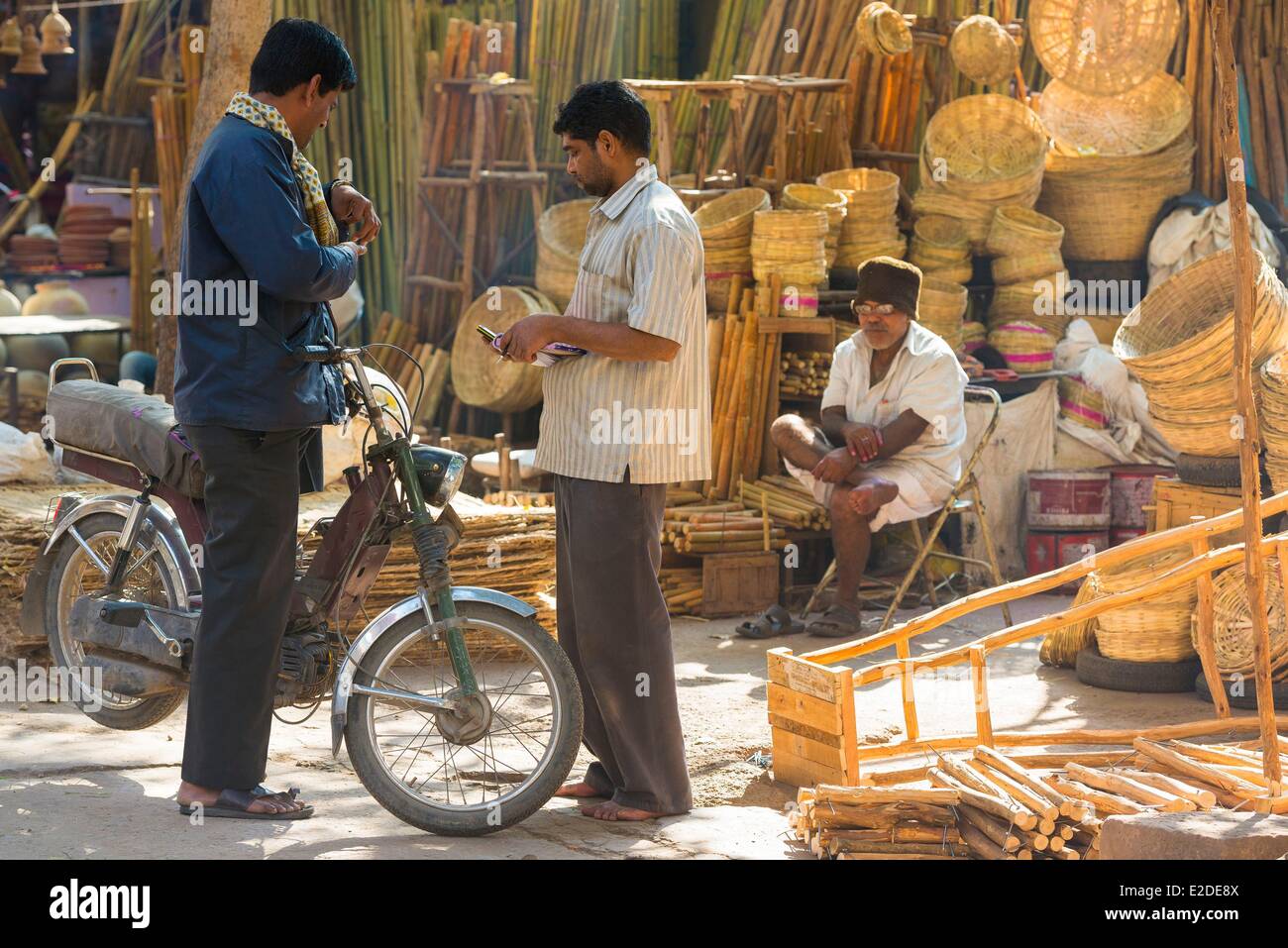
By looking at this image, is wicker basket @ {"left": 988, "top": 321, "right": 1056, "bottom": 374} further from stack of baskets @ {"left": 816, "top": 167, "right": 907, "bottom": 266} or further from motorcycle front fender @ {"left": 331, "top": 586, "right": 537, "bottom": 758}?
motorcycle front fender @ {"left": 331, "top": 586, "right": 537, "bottom": 758}

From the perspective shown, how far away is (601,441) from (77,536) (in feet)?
6.14

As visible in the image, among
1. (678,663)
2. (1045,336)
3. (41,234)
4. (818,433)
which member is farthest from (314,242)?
(41,234)

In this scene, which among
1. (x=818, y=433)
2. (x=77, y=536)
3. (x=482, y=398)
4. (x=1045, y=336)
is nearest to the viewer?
(x=77, y=536)

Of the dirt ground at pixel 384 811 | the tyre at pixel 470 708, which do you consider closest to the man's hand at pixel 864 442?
the dirt ground at pixel 384 811

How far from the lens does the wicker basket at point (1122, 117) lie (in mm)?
9945

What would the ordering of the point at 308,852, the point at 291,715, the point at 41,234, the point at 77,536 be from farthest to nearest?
the point at 41,234 → the point at 291,715 → the point at 77,536 → the point at 308,852

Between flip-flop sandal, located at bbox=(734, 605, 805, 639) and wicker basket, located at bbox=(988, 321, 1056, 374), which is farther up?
wicker basket, located at bbox=(988, 321, 1056, 374)

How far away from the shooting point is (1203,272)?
673cm

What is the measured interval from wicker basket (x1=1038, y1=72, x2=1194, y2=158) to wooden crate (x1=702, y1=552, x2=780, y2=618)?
3.89 m

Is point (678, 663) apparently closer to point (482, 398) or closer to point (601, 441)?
point (601, 441)

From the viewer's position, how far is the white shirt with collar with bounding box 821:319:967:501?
23.0ft

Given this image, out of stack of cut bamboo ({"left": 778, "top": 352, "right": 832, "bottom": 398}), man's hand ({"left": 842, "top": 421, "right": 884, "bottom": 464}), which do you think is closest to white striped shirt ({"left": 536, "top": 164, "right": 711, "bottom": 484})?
man's hand ({"left": 842, "top": 421, "right": 884, "bottom": 464})

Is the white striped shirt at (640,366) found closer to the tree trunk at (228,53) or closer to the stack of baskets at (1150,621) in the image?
the stack of baskets at (1150,621)

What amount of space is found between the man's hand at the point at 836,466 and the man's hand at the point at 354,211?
3159 millimetres
